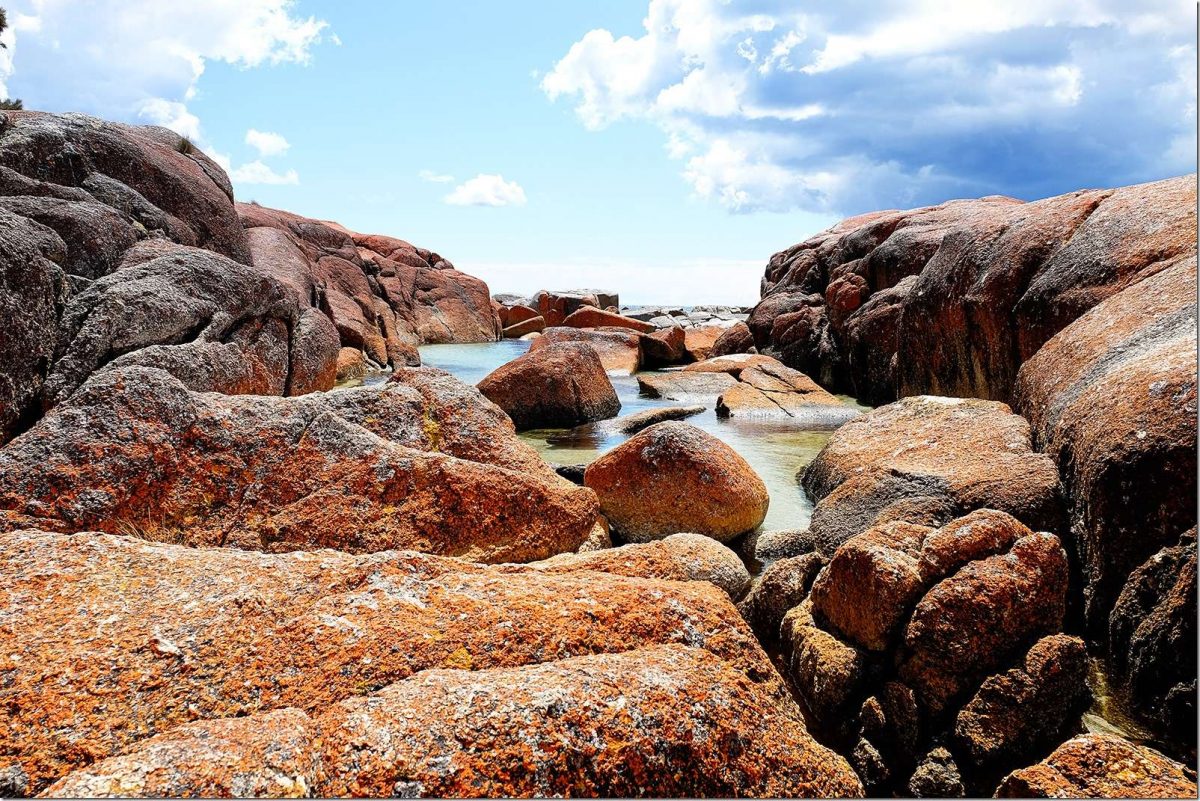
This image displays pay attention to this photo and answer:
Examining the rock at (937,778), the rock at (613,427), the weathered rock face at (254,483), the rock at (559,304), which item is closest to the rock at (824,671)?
the rock at (937,778)

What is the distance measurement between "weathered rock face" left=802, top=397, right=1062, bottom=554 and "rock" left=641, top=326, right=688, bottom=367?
1827 cm

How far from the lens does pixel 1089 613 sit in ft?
16.7

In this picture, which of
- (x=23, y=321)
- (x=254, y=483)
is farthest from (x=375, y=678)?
(x=23, y=321)

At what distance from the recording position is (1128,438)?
4984 mm

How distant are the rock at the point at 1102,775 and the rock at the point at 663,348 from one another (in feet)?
79.5

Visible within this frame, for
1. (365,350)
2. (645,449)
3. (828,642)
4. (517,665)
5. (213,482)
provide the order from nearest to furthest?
(517,665) < (828,642) < (213,482) < (645,449) < (365,350)

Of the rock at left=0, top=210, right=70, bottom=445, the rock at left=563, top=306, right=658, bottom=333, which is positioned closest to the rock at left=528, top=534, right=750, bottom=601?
the rock at left=0, top=210, right=70, bottom=445

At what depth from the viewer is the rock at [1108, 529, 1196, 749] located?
4.07m

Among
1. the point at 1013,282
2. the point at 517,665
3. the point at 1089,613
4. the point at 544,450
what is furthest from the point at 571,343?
the point at 517,665

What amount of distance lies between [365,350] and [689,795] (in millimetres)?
25558

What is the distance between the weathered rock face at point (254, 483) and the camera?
4.70 meters

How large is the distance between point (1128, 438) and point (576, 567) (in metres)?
3.67

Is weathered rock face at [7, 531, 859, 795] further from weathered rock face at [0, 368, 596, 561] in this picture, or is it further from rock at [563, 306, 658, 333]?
rock at [563, 306, 658, 333]

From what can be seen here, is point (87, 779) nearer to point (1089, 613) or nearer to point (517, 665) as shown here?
point (517, 665)
